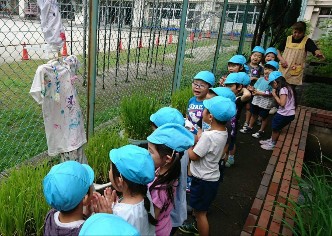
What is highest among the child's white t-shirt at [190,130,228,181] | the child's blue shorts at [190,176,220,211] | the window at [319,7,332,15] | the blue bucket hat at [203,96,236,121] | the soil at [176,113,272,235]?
the window at [319,7,332,15]

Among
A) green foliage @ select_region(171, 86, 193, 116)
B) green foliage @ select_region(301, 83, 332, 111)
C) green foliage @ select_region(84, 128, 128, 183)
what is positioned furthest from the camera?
green foliage @ select_region(301, 83, 332, 111)

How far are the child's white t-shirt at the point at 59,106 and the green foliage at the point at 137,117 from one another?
2.95 ft

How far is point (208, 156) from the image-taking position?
89.1 inches

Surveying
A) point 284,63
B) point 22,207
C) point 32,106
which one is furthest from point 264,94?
point 32,106

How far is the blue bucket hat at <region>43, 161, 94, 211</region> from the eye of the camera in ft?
4.09

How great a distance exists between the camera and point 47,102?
203 centimetres

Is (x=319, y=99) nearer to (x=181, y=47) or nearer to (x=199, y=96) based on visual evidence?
(x=181, y=47)

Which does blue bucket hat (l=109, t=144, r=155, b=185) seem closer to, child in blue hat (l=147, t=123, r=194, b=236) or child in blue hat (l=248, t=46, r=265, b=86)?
child in blue hat (l=147, t=123, r=194, b=236)

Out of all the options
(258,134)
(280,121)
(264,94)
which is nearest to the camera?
(280,121)

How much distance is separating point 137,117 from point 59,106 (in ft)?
3.70

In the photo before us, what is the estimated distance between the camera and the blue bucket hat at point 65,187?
1.25m

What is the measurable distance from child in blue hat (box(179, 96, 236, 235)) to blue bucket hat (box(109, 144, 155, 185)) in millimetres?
884

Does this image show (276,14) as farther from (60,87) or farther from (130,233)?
(130,233)

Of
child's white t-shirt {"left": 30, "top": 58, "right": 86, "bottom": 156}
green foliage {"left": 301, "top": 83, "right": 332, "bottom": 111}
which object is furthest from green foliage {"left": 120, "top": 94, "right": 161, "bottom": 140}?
green foliage {"left": 301, "top": 83, "right": 332, "bottom": 111}
